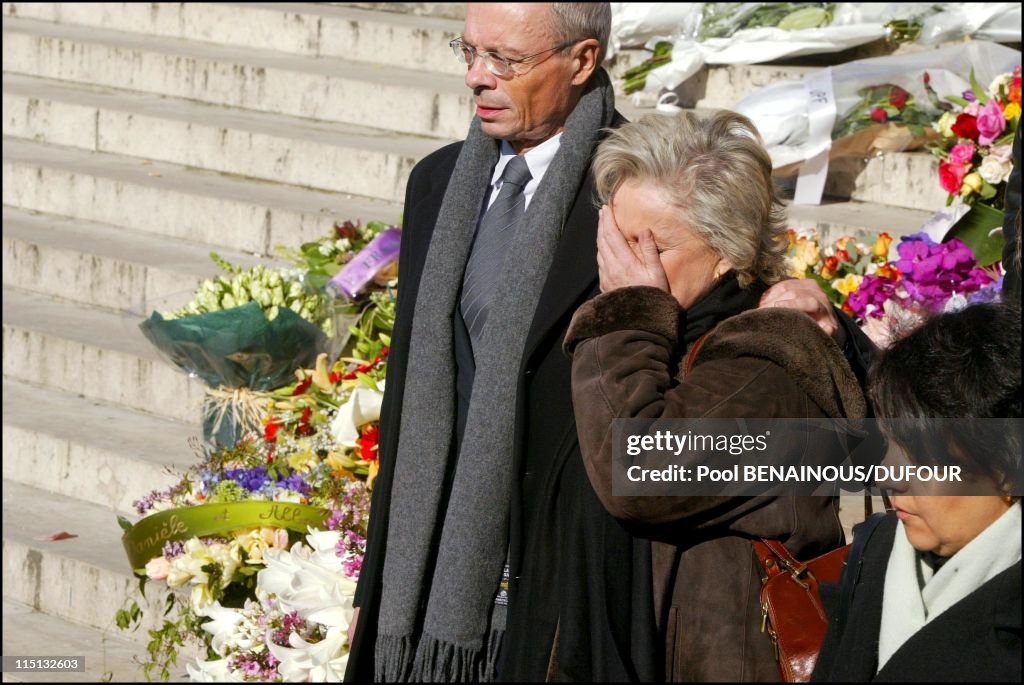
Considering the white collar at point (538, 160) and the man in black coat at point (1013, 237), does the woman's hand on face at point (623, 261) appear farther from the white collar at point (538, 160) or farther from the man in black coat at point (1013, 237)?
the man in black coat at point (1013, 237)

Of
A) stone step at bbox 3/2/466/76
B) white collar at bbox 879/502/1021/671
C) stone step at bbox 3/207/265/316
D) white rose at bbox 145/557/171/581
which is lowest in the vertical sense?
stone step at bbox 3/207/265/316

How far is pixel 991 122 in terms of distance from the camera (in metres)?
4.11

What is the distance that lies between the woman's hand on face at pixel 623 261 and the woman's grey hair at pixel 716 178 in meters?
0.07

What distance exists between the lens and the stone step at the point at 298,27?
A: 7109mm

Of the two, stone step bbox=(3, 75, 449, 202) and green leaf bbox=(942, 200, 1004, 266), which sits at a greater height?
green leaf bbox=(942, 200, 1004, 266)

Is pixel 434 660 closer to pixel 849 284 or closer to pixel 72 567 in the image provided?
pixel 849 284

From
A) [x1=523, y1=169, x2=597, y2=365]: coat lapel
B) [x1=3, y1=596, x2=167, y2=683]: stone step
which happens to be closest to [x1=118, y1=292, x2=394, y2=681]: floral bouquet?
[x1=3, y1=596, x2=167, y2=683]: stone step

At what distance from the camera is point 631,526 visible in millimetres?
2141

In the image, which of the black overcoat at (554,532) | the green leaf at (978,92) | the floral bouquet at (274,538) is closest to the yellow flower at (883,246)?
the green leaf at (978,92)

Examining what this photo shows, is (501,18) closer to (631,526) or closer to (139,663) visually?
(631,526)

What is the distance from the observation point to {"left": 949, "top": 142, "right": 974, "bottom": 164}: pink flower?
417 cm

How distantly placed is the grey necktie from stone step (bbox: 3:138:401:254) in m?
3.11

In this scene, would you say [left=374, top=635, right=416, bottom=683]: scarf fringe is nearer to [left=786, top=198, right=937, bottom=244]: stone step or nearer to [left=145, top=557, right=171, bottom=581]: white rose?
[left=145, top=557, right=171, bottom=581]: white rose

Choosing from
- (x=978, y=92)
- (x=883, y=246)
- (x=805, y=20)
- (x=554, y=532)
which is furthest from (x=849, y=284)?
(x=805, y=20)
